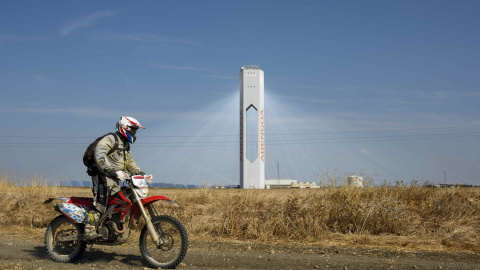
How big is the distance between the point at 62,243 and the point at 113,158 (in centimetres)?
210

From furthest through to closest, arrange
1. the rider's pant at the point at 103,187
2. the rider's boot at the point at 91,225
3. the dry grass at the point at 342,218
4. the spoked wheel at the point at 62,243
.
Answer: the dry grass at the point at 342,218 < the spoked wheel at the point at 62,243 < the rider's boot at the point at 91,225 < the rider's pant at the point at 103,187

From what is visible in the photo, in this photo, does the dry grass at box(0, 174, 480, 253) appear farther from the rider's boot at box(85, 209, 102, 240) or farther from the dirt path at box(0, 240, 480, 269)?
the rider's boot at box(85, 209, 102, 240)

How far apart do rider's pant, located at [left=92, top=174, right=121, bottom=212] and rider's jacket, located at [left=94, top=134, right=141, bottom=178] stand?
0.24 metres

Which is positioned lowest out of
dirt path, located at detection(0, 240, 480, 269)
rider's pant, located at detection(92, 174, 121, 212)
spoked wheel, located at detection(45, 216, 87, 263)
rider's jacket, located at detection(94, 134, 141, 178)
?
dirt path, located at detection(0, 240, 480, 269)

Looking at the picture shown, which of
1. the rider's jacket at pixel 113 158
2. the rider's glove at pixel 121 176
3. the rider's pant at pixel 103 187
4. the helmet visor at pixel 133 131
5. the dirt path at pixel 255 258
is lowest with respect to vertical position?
the dirt path at pixel 255 258

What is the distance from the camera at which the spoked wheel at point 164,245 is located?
8.27 m

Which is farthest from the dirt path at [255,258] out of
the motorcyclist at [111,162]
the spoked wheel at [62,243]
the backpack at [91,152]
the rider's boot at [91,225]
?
the backpack at [91,152]

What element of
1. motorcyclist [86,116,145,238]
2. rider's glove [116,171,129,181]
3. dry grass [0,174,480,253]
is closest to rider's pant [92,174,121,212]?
motorcyclist [86,116,145,238]

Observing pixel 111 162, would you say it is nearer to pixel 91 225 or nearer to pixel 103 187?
pixel 103 187

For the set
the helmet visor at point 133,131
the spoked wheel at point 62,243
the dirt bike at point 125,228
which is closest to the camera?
the dirt bike at point 125,228

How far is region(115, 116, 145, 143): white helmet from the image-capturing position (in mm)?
8820

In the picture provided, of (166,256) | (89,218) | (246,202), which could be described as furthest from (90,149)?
(246,202)

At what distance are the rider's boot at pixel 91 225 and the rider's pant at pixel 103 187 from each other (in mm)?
244

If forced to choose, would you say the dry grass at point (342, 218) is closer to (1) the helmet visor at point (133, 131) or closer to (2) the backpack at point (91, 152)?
(1) the helmet visor at point (133, 131)
